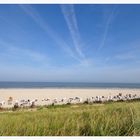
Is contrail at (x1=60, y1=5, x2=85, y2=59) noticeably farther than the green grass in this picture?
Yes

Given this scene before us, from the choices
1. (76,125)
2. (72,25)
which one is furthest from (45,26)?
(76,125)

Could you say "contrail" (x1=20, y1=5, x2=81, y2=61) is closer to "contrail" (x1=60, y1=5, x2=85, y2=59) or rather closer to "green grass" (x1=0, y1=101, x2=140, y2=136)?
"contrail" (x1=60, y1=5, x2=85, y2=59)

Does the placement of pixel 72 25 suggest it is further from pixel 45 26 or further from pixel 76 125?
pixel 76 125

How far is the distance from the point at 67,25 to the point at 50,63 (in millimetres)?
476

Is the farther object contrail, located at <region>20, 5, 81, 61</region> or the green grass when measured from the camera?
contrail, located at <region>20, 5, 81, 61</region>

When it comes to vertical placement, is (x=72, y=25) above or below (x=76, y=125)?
above

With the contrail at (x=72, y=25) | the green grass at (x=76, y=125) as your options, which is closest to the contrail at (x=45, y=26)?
the contrail at (x=72, y=25)

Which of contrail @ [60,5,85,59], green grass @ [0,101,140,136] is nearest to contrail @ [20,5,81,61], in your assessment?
contrail @ [60,5,85,59]

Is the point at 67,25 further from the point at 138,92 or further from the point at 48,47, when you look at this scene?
the point at 138,92

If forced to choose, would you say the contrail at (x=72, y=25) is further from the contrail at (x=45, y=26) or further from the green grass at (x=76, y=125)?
the green grass at (x=76, y=125)

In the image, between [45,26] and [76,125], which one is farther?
[45,26]

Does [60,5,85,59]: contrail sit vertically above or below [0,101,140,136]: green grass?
above

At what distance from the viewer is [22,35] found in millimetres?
→ 3148

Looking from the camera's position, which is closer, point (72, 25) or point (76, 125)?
point (76, 125)
